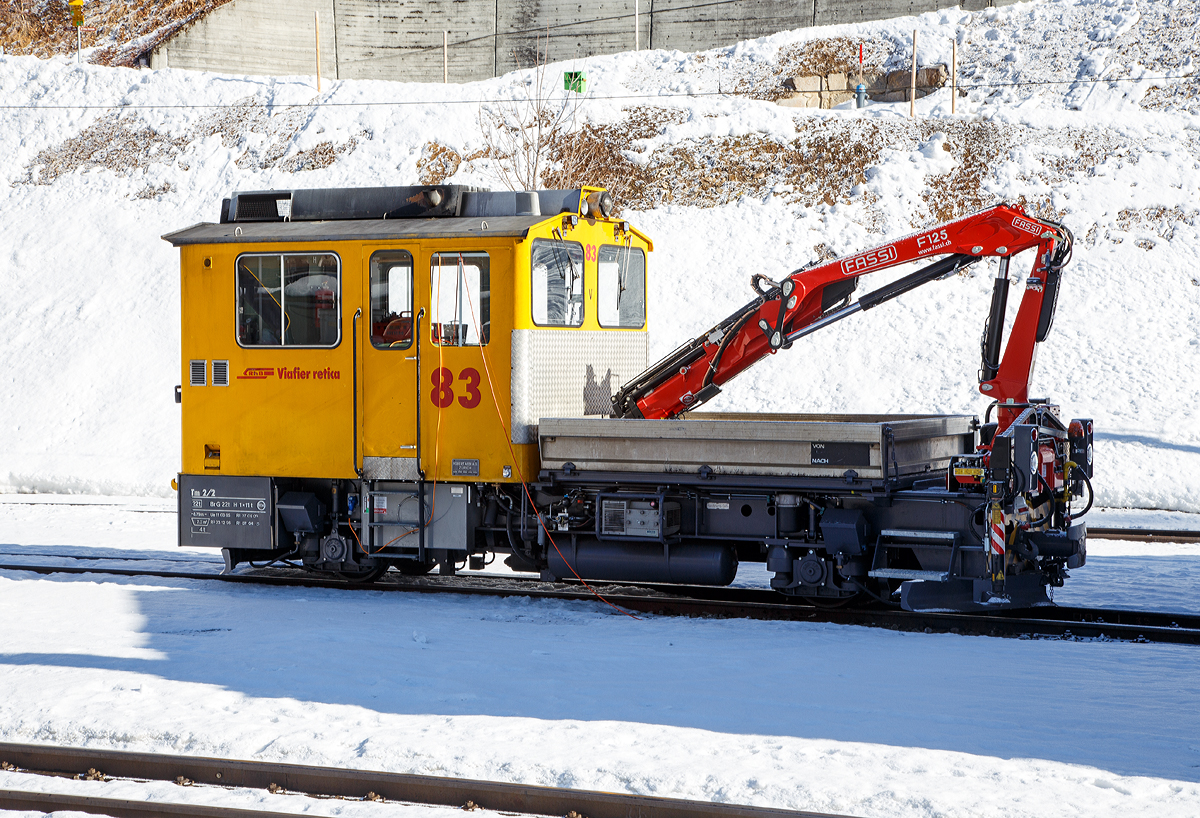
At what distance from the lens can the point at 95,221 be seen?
2756 centimetres

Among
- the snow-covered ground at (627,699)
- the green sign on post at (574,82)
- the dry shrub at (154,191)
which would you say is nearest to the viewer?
the snow-covered ground at (627,699)

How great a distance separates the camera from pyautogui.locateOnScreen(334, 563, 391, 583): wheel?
33.6 ft

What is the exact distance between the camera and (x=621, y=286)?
34.1 feet

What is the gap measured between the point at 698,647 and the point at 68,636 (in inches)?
178

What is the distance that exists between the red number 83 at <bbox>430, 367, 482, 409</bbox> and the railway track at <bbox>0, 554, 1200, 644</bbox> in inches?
68.5

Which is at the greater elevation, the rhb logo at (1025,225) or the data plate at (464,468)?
the rhb logo at (1025,225)

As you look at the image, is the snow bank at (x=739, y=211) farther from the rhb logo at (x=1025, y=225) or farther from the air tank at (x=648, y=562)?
the air tank at (x=648, y=562)

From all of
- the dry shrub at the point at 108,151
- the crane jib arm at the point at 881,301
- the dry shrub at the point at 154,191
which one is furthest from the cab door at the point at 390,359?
the dry shrub at the point at 108,151

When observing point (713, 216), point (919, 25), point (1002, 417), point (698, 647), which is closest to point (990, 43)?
point (919, 25)

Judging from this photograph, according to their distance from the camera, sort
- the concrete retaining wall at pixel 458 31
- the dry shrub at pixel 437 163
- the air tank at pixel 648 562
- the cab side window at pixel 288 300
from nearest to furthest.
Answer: the air tank at pixel 648 562
the cab side window at pixel 288 300
the dry shrub at pixel 437 163
the concrete retaining wall at pixel 458 31

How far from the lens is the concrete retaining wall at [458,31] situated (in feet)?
111

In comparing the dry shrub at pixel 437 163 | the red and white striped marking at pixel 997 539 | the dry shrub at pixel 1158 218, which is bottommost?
the red and white striped marking at pixel 997 539

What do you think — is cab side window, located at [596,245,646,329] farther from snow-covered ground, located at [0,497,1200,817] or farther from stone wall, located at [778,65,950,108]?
stone wall, located at [778,65,950,108]

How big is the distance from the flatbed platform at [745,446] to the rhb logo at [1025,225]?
1.65m
